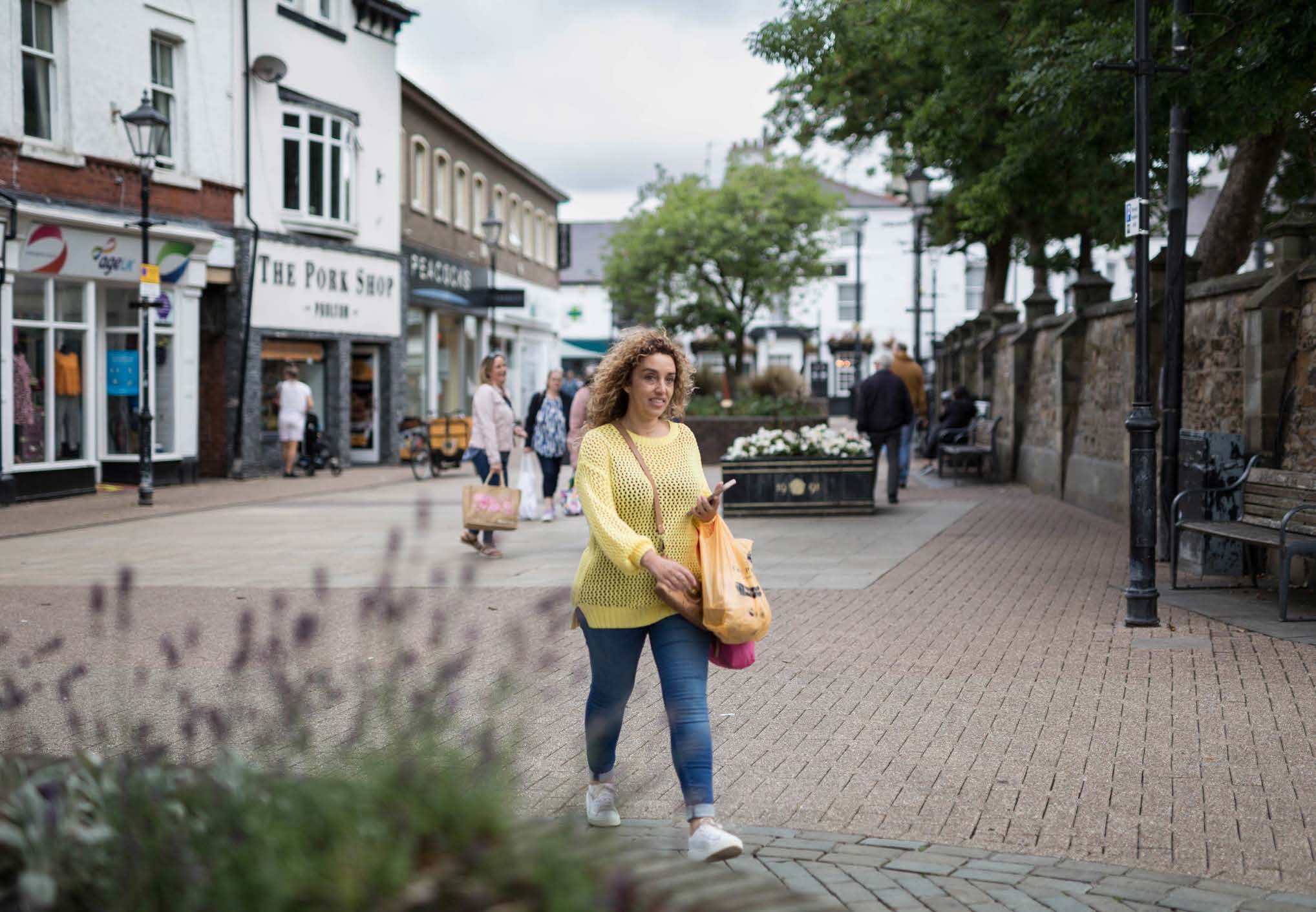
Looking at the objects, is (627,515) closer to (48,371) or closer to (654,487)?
(654,487)

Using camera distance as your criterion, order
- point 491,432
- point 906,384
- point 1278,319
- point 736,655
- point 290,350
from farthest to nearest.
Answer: point 290,350
point 906,384
point 491,432
point 1278,319
point 736,655

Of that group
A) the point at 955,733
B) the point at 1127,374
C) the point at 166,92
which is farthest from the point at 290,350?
the point at 955,733

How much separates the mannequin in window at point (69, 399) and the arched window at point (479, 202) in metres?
18.4

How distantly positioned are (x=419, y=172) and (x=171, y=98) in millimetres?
10555

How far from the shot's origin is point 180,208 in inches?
918

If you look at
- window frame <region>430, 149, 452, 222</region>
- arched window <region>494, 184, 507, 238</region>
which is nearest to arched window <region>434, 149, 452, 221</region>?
window frame <region>430, 149, 452, 222</region>

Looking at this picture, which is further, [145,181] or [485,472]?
[145,181]

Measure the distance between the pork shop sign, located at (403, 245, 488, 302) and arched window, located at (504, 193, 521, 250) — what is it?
438 cm

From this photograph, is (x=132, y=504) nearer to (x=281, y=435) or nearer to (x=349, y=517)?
(x=349, y=517)

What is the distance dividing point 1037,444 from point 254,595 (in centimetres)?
1442

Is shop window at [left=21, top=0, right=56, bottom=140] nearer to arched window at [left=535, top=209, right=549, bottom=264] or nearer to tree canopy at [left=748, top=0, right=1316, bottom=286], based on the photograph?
tree canopy at [left=748, top=0, right=1316, bottom=286]

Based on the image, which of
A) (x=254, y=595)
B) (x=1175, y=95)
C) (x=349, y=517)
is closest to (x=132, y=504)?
(x=349, y=517)

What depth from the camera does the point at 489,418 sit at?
13648 millimetres

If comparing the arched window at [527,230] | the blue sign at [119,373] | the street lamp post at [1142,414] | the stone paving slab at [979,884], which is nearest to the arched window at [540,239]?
the arched window at [527,230]
